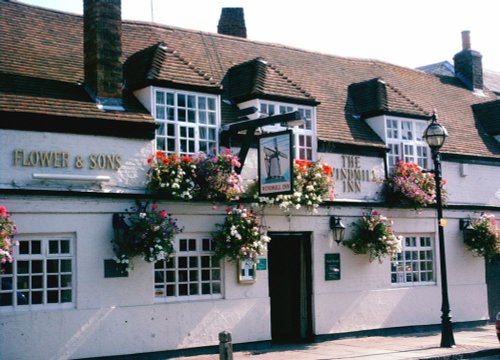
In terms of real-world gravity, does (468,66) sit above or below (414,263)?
above

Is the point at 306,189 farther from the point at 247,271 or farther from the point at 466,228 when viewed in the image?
the point at 466,228

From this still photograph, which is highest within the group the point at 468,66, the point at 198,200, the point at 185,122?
the point at 468,66

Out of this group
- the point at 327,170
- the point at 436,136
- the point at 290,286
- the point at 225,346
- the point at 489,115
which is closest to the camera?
the point at 225,346

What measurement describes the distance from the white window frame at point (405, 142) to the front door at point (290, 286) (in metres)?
3.61

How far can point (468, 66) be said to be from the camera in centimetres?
2480

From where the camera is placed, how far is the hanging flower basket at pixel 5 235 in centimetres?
1168

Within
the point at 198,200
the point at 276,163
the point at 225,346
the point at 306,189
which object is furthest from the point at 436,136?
the point at 225,346

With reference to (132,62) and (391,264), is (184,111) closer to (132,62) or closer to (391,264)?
(132,62)

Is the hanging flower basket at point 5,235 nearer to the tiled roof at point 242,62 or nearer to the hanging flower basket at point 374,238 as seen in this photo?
the tiled roof at point 242,62

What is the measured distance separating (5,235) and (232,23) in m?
11.9

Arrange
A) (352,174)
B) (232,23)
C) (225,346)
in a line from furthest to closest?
(232,23) < (352,174) < (225,346)

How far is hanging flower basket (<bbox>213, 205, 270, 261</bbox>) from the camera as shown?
1471 cm

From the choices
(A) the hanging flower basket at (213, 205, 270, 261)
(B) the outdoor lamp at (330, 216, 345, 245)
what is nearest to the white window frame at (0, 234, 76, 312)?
(A) the hanging flower basket at (213, 205, 270, 261)

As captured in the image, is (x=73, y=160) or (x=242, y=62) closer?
(x=73, y=160)
